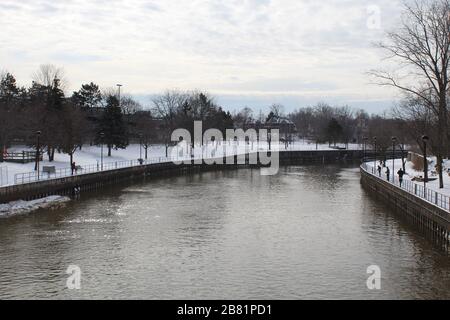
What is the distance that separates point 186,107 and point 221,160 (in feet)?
99.2

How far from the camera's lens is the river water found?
23234 millimetres

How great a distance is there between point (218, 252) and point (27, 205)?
20757 mm

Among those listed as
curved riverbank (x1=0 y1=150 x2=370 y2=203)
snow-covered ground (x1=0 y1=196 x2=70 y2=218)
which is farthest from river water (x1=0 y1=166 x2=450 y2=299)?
curved riverbank (x1=0 y1=150 x2=370 y2=203)

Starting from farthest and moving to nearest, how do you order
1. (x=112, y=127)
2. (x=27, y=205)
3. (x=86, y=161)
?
(x=112, y=127), (x=86, y=161), (x=27, y=205)

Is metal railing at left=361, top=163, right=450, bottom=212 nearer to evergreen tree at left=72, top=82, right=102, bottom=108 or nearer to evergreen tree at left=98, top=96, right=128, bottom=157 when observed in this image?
evergreen tree at left=98, top=96, right=128, bottom=157

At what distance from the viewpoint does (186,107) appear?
5207 inches

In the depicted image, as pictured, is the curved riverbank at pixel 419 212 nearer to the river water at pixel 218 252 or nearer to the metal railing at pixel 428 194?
the metal railing at pixel 428 194

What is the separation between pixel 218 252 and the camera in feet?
97.3

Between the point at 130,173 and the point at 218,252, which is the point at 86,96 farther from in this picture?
the point at 218,252

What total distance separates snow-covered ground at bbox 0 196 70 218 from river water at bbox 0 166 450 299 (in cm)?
127

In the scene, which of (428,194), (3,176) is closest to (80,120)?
(3,176)

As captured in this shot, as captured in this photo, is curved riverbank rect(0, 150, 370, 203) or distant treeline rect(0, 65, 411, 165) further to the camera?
distant treeline rect(0, 65, 411, 165)

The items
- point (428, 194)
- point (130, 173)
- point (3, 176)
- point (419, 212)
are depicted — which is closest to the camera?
point (419, 212)
